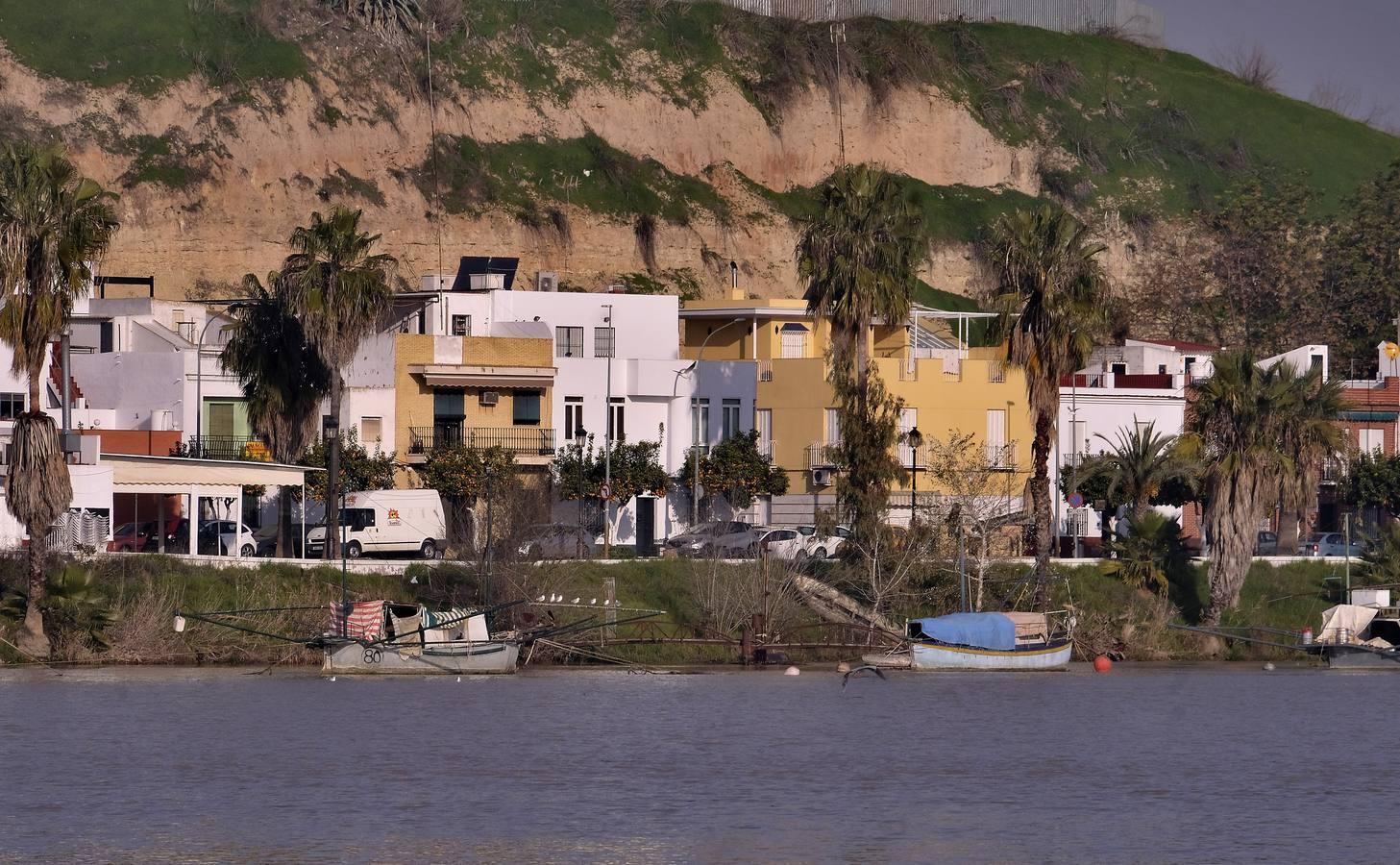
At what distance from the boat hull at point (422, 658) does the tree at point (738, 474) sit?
2458 centimetres

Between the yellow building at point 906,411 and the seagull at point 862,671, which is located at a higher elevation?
the yellow building at point 906,411

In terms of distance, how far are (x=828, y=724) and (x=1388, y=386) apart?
5401 cm

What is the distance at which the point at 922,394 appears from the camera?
298ft

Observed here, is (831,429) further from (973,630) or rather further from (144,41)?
(144,41)

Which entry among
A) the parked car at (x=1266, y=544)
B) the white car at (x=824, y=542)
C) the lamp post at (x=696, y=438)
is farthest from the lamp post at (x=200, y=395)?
the parked car at (x=1266, y=544)

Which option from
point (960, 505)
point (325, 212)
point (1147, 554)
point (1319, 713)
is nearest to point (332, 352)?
point (960, 505)

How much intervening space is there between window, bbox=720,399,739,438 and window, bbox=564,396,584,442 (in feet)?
18.4

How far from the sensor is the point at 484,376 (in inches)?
3509

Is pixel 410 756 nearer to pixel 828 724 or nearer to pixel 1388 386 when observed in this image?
pixel 828 724

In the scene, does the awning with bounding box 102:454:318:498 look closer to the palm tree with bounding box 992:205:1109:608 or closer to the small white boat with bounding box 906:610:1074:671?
the small white boat with bounding box 906:610:1074:671

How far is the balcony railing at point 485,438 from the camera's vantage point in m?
87.1

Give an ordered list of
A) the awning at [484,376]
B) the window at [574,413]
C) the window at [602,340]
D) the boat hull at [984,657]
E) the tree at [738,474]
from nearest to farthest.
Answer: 1. the boat hull at [984,657]
2. the awning at [484,376]
3. the tree at [738,474]
4. the window at [574,413]
5. the window at [602,340]

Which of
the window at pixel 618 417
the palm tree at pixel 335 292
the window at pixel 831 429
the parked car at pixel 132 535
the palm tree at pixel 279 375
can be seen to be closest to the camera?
the parked car at pixel 132 535

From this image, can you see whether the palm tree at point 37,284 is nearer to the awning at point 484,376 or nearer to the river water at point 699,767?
the river water at point 699,767
